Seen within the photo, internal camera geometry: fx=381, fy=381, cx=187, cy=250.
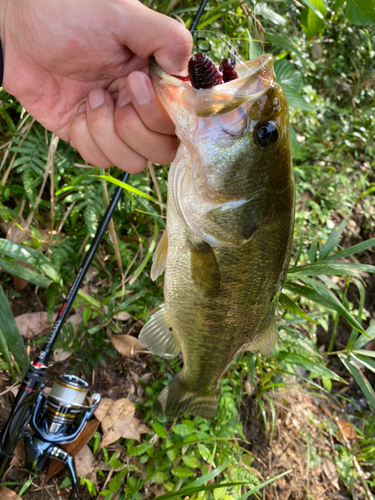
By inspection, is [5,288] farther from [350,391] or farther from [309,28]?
[350,391]

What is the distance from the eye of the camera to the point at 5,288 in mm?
2504

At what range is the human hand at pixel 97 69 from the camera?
4.77 ft

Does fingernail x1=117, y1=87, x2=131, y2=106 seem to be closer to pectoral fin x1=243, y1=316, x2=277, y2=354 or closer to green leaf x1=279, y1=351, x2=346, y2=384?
pectoral fin x1=243, y1=316, x2=277, y2=354

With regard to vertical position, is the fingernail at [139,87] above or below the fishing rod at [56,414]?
above

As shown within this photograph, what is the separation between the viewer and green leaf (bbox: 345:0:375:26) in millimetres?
2096

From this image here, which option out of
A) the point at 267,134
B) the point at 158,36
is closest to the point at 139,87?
the point at 158,36

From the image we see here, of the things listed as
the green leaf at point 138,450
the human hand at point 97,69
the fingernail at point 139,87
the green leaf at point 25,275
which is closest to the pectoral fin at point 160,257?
the human hand at point 97,69

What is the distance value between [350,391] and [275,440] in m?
1.72

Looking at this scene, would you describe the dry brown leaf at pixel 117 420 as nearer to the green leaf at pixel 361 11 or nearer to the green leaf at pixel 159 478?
the green leaf at pixel 159 478

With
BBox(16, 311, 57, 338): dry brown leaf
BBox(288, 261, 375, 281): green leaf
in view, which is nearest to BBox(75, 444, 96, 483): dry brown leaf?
BBox(16, 311, 57, 338): dry brown leaf

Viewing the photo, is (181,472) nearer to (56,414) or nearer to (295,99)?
(56,414)

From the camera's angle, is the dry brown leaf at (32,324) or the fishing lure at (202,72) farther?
the dry brown leaf at (32,324)

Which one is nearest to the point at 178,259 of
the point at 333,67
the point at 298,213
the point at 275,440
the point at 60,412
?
the point at 60,412

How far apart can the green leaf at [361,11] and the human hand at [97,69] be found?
1262mm
